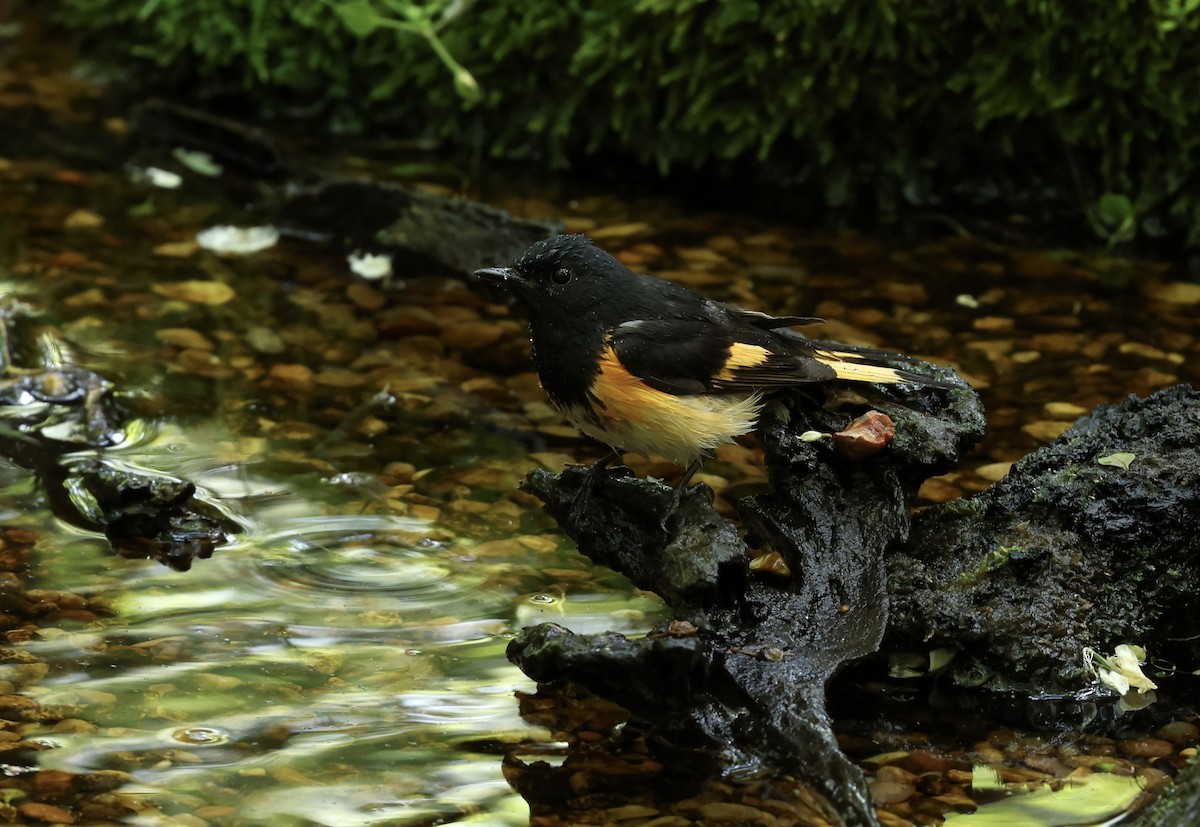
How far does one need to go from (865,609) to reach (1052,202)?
13.0ft

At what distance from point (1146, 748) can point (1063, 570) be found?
0.46 metres

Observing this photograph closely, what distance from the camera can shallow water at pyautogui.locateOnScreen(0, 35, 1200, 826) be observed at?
303 cm

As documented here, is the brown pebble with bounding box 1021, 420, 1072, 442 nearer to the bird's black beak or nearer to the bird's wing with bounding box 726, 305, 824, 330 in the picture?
the bird's wing with bounding box 726, 305, 824, 330

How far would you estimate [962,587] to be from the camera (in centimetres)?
328

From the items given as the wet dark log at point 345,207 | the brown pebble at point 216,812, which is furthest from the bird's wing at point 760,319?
Answer: the brown pebble at point 216,812

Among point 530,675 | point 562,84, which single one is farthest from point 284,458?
point 562,84

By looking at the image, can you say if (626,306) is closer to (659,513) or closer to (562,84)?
(659,513)

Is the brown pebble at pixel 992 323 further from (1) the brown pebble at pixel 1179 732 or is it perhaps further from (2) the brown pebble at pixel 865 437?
(1) the brown pebble at pixel 1179 732

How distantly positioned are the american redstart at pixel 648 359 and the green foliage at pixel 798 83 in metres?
2.92

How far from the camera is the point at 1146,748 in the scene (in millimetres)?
3029

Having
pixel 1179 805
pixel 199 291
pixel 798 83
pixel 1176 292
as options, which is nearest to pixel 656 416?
pixel 1179 805

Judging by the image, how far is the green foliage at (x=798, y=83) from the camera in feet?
19.7

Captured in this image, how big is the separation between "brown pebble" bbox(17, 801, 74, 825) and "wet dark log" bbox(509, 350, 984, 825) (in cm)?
96

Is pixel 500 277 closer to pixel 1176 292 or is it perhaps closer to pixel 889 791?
pixel 889 791
